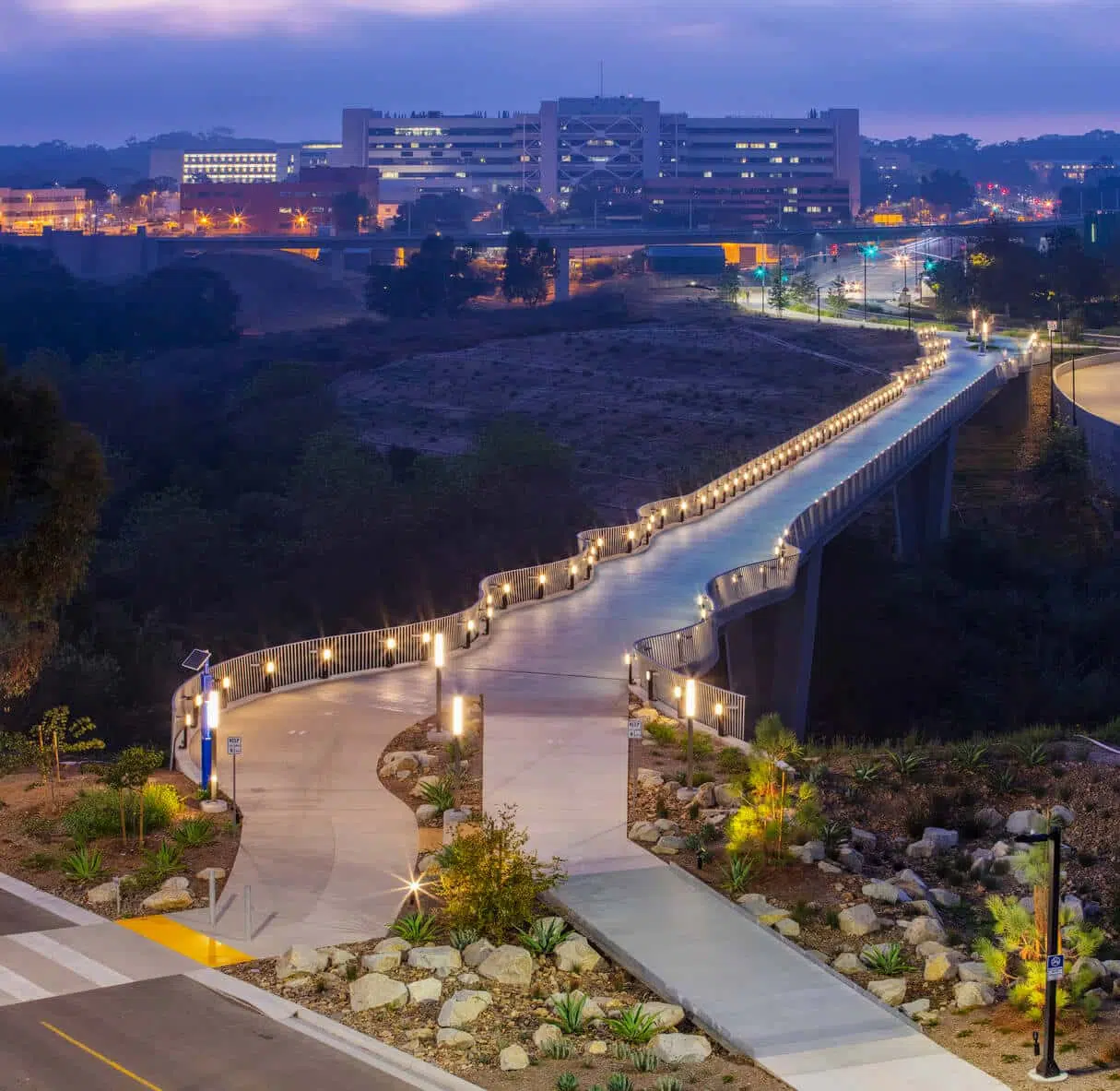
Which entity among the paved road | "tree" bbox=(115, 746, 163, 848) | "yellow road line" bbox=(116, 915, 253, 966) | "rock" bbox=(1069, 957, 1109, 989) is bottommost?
"yellow road line" bbox=(116, 915, 253, 966)

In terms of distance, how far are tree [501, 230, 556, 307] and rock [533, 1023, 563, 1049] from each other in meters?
140

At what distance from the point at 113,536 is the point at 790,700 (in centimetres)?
3720

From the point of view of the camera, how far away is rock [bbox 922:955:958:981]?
59.1 feet

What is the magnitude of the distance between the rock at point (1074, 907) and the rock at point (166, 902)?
377 inches

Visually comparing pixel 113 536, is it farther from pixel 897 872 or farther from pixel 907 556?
pixel 897 872

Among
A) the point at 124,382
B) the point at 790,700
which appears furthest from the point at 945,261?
the point at 790,700

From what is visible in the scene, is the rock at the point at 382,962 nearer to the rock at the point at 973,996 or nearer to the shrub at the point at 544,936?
the shrub at the point at 544,936

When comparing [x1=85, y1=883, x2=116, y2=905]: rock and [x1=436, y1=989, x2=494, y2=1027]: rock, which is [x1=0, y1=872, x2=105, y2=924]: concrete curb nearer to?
[x1=85, y1=883, x2=116, y2=905]: rock

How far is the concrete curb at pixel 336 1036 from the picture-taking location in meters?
16.0

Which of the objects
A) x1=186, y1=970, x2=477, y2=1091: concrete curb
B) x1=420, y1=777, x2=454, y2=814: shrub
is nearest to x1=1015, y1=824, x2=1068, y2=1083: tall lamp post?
x1=186, y1=970, x2=477, y2=1091: concrete curb

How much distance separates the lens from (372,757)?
2664 cm

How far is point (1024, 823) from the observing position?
2362 cm

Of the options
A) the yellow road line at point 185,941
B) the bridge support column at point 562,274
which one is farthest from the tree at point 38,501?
the bridge support column at point 562,274

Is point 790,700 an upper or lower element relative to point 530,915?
lower
